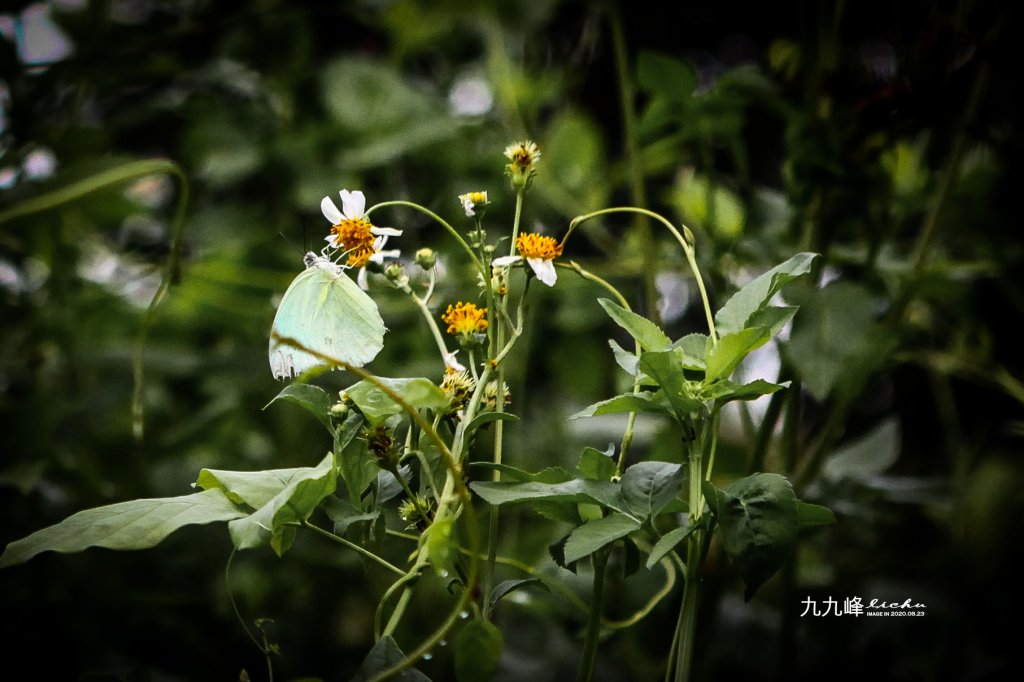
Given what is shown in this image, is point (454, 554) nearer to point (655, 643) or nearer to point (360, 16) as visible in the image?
point (655, 643)

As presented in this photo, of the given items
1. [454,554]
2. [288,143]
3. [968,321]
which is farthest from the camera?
[288,143]

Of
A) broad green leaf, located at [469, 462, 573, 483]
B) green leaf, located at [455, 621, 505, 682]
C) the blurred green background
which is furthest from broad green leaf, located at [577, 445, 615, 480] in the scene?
the blurred green background

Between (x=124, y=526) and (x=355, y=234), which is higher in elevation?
(x=355, y=234)

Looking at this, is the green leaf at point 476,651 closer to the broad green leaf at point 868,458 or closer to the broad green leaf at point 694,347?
the broad green leaf at point 694,347

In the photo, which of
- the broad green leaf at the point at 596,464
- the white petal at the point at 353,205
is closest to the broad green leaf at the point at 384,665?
the broad green leaf at the point at 596,464

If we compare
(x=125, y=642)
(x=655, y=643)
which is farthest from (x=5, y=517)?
(x=655, y=643)

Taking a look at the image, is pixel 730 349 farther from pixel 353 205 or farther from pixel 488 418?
pixel 353 205

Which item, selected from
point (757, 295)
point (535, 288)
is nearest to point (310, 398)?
point (757, 295)
